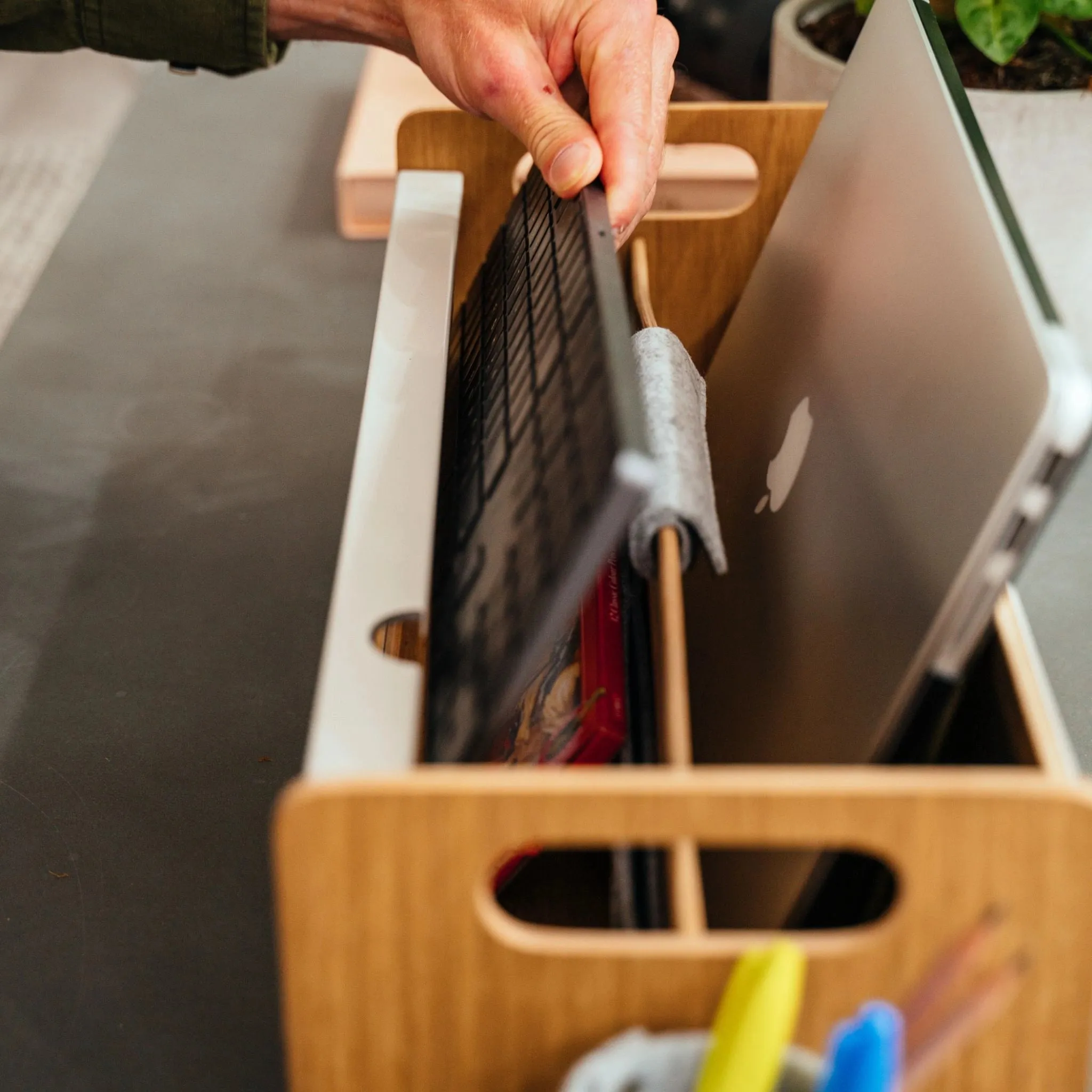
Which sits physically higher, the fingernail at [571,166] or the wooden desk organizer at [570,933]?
the fingernail at [571,166]

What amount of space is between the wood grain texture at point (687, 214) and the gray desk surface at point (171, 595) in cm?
25

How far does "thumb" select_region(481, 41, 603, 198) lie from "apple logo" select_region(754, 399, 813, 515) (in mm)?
171

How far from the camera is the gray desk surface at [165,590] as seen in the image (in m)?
0.60

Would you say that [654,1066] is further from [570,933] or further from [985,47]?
[985,47]

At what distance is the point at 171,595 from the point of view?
2.83 feet

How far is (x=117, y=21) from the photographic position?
0.84 m

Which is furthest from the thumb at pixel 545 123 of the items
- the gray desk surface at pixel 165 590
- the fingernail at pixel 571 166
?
the gray desk surface at pixel 165 590

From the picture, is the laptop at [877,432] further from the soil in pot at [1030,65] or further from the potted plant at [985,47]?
the soil in pot at [1030,65]

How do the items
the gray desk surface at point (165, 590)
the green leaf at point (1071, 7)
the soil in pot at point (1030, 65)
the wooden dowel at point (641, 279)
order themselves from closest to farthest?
the gray desk surface at point (165, 590), the wooden dowel at point (641, 279), the green leaf at point (1071, 7), the soil in pot at point (1030, 65)

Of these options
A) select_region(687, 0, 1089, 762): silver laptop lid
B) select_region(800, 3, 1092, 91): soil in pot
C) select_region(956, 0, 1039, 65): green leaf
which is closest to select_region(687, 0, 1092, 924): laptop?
select_region(687, 0, 1089, 762): silver laptop lid

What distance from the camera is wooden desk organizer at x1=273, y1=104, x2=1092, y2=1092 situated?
0.38 metres

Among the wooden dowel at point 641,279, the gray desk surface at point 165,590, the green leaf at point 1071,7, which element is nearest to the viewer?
the gray desk surface at point 165,590

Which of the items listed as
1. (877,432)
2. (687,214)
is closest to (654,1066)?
(877,432)

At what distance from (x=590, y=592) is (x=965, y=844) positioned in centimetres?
26
